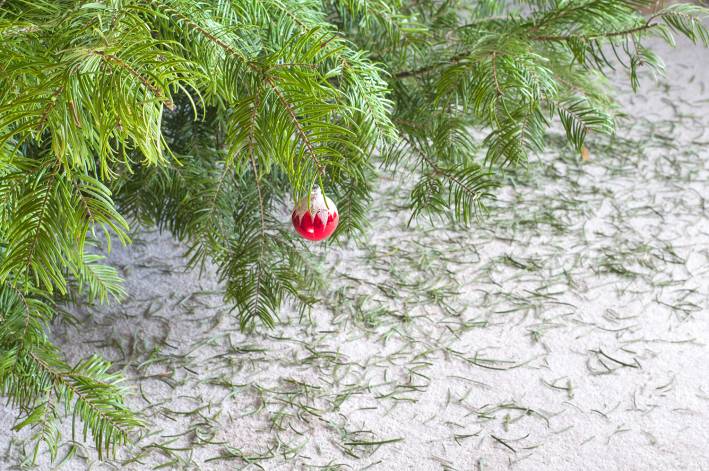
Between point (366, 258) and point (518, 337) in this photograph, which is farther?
point (366, 258)

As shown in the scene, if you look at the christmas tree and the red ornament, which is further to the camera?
the red ornament

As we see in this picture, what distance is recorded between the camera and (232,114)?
0.57 meters

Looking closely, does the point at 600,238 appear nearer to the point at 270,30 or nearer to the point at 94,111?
the point at 270,30

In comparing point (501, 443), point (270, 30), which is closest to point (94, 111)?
point (270, 30)

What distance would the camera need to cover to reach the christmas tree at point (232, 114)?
1.48ft

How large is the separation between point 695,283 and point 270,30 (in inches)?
46.5

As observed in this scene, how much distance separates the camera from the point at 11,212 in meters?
0.58

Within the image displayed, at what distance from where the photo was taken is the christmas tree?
0.45 meters

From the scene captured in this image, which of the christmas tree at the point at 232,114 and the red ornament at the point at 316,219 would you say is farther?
the red ornament at the point at 316,219

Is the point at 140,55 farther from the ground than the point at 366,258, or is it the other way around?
the point at 140,55

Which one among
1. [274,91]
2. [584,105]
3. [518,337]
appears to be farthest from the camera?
[518,337]

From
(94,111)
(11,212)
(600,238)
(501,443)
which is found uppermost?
(94,111)

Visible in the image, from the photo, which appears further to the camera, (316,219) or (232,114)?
(316,219)

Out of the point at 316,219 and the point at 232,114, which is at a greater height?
the point at 232,114
